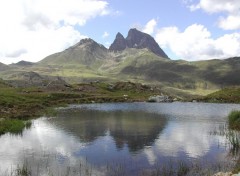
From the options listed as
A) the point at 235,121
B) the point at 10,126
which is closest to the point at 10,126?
the point at 10,126

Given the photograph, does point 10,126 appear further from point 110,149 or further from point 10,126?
point 110,149

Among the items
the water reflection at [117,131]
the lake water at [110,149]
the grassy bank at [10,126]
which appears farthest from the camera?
the grassy bank at [10,126]

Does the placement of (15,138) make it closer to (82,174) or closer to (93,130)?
(93,130)

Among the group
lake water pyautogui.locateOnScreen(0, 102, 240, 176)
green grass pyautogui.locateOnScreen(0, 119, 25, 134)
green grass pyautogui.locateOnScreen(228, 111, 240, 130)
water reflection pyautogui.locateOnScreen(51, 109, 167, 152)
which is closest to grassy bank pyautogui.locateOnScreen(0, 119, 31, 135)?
green grass pyautogui.locateOnScreen(0, 119, 25, 134)

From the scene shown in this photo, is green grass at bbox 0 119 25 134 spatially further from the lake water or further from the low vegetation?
the lake water

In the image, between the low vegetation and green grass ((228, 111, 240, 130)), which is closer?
the low vegetation

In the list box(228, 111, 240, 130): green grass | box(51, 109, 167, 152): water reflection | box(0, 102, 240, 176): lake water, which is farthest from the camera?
box(228, 111, 240, 130): green grass

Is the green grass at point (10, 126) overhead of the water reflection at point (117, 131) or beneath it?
overhead

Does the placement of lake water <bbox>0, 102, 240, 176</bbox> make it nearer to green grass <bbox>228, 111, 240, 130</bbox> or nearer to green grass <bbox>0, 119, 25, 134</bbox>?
green grass <bbox>0, 119, 25, 134</bbox>

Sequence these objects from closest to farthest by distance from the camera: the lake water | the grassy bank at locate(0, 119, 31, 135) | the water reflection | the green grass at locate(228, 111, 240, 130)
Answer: the lake water, the water reflection, the grassy bank at locate(0, 119, 31, 135), the green grass at locate(228, 111, 240, 130)

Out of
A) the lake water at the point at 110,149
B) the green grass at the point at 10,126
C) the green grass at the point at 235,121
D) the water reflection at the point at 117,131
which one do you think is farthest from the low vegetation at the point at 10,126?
the green grass at the point at 235,121

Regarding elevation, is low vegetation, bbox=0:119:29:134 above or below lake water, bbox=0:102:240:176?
above

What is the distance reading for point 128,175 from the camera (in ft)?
133

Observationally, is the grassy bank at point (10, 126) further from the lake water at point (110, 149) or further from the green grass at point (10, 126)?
the lake water at point (110, 149)
